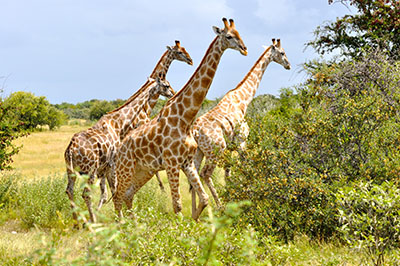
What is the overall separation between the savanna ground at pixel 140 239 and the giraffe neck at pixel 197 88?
1430 millimetres

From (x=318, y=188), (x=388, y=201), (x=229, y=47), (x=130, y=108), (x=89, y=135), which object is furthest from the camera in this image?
(x=130, y=108)

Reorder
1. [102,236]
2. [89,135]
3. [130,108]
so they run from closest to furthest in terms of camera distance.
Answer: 1. [102,236]
2. [89,135]
3. [130,108]

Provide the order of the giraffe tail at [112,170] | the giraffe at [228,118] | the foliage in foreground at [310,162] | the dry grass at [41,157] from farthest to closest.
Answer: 1. the dry grass at [41,157]
2. the giraffe at [228,118]
3. the giraffe tail at [112,170]
4. the foliage in foreground at [310,162]

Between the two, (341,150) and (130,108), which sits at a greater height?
(130,108)

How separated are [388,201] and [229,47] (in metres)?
3.00

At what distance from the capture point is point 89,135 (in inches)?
267

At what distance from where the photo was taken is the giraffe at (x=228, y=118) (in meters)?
7.18

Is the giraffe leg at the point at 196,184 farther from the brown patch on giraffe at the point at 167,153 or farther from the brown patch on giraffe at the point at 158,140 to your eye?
the brown patch on giraffe at the point at 158,140

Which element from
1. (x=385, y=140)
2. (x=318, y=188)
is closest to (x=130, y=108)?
(x=318, y=188)

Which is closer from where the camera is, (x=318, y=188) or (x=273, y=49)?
(x=318, y=188)

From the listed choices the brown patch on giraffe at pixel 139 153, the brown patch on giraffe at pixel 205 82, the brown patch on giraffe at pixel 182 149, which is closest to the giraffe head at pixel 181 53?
the brown patch on giraffe at pixel 205 82

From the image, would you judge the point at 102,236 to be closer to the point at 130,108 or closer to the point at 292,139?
the point at 292,139

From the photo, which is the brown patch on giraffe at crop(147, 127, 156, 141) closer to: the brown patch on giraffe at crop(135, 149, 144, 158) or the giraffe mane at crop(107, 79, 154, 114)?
the brown patch on giraffe at crop(135, 149, 144, 158)

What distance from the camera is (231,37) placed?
581cm
